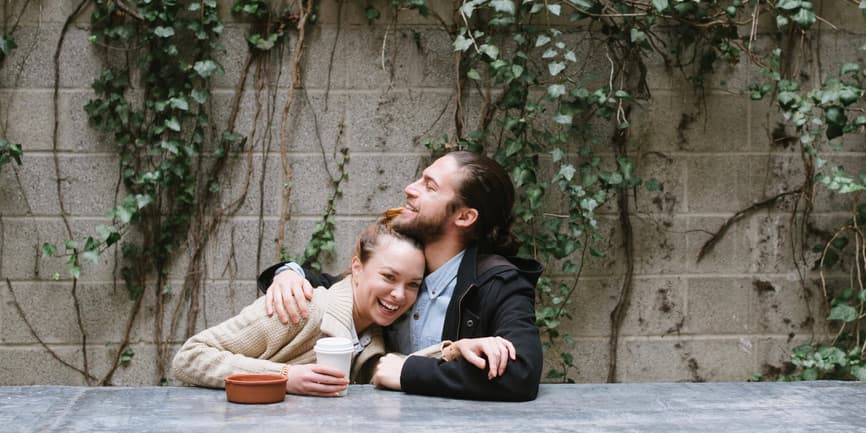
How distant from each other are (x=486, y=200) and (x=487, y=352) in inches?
25.0

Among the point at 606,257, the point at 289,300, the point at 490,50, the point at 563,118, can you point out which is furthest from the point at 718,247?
Answer: the point at 289,300

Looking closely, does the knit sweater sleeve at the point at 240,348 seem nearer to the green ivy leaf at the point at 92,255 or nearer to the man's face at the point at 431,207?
the man's face at the point at 431,207

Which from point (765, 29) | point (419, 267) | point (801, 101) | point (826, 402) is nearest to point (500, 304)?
point (419, 267)

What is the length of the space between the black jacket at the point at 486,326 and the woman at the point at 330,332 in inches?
2.5

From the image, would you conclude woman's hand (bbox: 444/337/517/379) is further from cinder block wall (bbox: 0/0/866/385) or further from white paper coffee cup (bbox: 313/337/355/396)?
cinder block wall (bbox: 0/0/866/385)

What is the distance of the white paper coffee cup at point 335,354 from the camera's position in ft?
6.18

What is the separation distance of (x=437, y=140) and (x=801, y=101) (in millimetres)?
1252

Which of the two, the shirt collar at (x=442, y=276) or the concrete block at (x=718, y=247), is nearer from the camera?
the shirt collar at (x=442, y=276)

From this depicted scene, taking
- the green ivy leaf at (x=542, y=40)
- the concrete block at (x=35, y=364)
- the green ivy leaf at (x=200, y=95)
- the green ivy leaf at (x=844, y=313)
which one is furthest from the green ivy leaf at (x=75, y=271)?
the green ivy leaf at (x=844, y=313)

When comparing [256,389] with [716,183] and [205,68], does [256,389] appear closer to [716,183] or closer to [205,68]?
[205,68]

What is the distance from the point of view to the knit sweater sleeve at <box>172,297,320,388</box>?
6.54 feet

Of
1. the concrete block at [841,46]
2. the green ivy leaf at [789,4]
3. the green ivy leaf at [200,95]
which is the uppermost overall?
the green ivy leaf at [789,4]

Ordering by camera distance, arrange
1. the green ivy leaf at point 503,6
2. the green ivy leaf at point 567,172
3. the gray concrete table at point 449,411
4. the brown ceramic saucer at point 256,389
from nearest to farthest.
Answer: the gray concrete table at point 449,411 → the brown ceramic saucer at point 256,389 → the green ivy leaf at point 503,6 → the green ivy leaf at point 567,172

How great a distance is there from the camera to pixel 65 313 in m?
3.05
